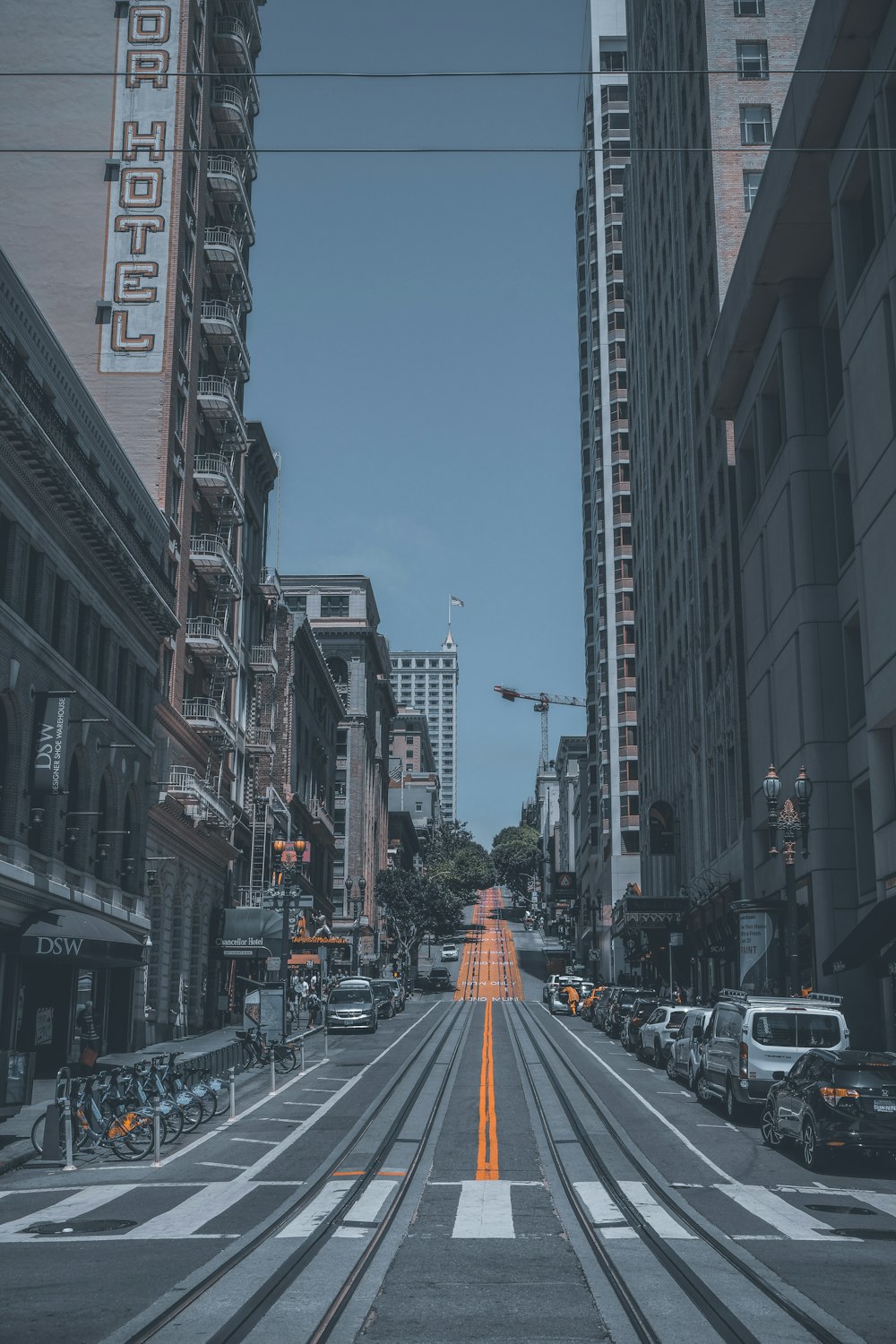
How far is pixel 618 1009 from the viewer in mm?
53406

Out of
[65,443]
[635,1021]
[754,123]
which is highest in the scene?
[754,123]

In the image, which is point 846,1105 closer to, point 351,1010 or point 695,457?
point 351,1010

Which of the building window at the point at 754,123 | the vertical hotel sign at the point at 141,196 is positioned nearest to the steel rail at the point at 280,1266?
the vertical hotel sign at the point at 141,196

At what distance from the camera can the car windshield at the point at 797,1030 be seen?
85.4ft

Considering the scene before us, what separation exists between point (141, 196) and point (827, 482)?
2751 cm

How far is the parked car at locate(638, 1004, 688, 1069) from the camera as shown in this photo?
3938 centimetres

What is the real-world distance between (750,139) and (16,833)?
43.6 meters

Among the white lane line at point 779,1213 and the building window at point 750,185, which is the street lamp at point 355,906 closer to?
the building window at point 750,185

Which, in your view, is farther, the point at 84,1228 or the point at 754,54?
the point at 754,54

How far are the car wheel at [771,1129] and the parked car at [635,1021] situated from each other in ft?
62.2

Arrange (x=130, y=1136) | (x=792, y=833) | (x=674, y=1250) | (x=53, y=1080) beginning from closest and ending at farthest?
1. (x=674, y=1250)
2. (x=130, y=1136)
3. (x=792, y=833)
4. (x=53, y=1080)

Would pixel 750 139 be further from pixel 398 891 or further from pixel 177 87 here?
pixel 398 891

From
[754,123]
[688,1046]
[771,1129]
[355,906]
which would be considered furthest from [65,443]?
[355,906]

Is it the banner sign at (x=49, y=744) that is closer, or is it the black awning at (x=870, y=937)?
the black awning at (x=870, y=937)
